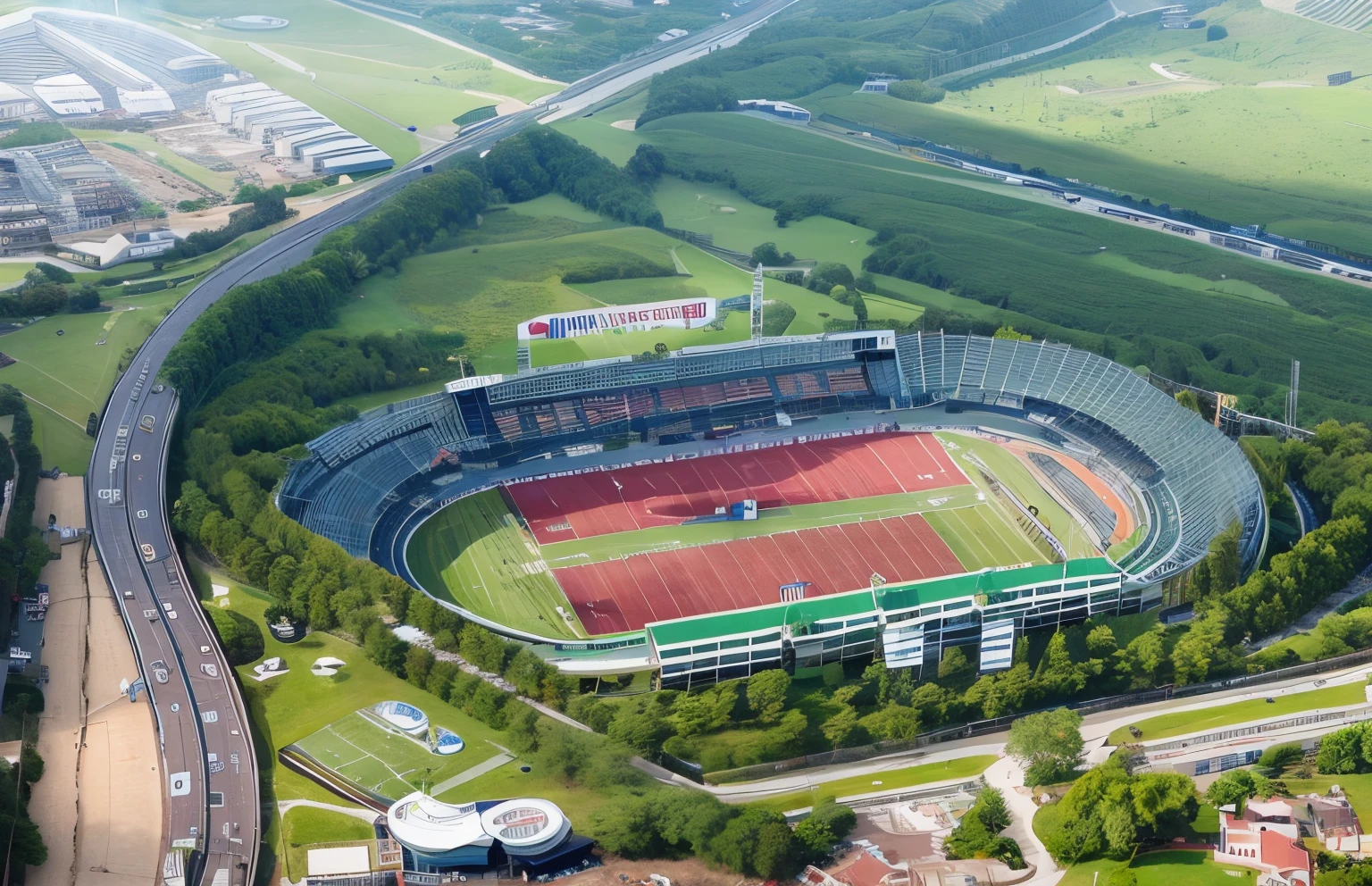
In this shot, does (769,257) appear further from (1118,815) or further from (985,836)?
(1118,815)

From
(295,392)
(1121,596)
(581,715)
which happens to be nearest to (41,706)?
(581,715)

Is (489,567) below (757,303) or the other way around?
below

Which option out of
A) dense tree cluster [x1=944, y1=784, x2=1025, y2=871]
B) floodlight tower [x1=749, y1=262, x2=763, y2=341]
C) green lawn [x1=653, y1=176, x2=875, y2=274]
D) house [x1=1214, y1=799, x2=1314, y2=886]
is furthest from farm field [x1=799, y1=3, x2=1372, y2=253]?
dense tree cluster [x1=944, y1=784, x2=1025, y2=871]

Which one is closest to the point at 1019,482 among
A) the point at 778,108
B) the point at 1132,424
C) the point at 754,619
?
the point at 1132,424

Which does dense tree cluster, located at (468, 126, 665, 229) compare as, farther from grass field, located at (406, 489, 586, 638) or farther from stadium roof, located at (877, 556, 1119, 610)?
stadium roof, located at (877, 556, 1119, 610)

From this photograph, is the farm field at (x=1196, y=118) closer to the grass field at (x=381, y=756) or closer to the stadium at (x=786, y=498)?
the stadium at (x=786, y=498)

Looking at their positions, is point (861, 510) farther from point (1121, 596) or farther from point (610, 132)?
point (610, 132)
